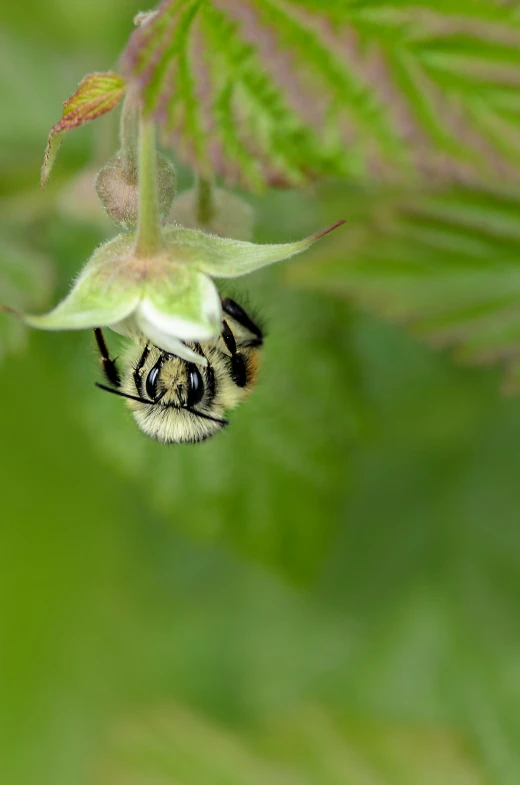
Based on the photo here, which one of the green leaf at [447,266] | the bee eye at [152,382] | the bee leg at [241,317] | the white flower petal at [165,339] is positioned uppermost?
the green leaf at [447,266]

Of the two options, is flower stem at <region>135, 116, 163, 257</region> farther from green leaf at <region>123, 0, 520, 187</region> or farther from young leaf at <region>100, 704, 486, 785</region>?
young leaf at <region>100, 704, 486, 785</region>

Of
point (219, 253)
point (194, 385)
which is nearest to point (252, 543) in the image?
point (194, 385)

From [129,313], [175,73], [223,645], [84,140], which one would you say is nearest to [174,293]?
[129,313]

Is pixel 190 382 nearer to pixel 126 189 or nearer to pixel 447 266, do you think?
pixel 126 189

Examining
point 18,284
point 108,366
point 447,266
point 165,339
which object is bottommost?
point 165,339

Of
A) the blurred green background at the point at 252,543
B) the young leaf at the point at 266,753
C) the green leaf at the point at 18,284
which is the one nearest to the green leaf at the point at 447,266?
the blurred green background at the point at 252,543

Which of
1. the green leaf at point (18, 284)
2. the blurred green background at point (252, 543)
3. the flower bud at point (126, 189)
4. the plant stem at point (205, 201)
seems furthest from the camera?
the blurred green background at point (252, 543)

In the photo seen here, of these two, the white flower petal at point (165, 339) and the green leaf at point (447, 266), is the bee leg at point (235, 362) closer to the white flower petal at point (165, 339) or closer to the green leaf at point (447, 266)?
the white flower petal at point (165, 339)
